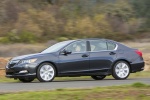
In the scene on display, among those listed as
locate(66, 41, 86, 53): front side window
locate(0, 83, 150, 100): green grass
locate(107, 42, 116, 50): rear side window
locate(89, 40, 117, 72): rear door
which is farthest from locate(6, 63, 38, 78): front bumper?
locate(0, 83, 150, 100): green grass

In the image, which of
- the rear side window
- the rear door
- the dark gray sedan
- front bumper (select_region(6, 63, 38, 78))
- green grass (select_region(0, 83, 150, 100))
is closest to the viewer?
green grass (select_region(0, 83, 150, 100))

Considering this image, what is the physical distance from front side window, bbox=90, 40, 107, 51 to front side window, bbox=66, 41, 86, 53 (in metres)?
0.33

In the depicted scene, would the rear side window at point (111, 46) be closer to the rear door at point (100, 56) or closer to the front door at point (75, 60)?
the rear door at point (100, 56)

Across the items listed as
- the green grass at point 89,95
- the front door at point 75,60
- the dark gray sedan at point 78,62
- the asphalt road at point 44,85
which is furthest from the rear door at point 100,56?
the green grass at point 89,95

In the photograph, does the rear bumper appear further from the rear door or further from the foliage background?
the foliage background

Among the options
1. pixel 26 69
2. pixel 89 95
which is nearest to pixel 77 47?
pixel 26 69

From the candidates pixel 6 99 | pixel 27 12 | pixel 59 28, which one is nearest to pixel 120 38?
pixel 59 28

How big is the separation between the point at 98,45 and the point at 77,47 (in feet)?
2.85

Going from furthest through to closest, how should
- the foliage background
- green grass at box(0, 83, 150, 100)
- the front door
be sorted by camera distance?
the foliage background
the front door
green grass at box(0, 83, 150, 100)

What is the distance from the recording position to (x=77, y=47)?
54.6 feet

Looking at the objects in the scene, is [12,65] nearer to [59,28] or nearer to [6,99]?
[6,99]

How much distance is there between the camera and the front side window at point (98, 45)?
16953mm

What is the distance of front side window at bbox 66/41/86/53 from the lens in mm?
16514

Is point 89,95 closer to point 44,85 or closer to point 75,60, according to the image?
point 44,85
